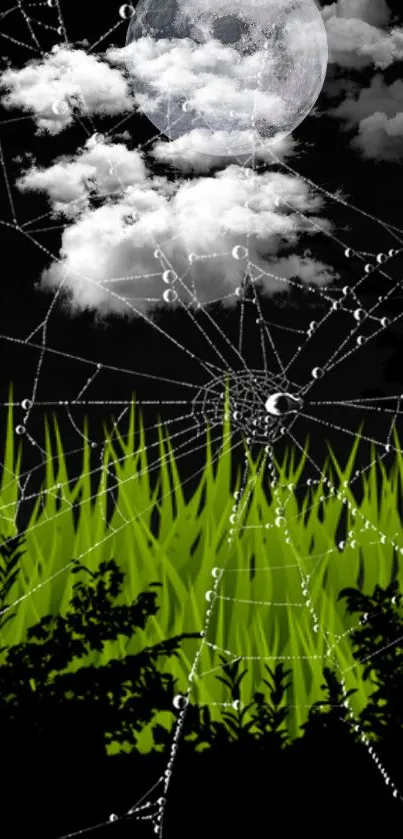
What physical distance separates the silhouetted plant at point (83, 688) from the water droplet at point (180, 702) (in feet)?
0.05

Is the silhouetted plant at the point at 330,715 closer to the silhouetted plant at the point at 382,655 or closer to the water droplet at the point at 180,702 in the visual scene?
the silhouetted plant at the point at 382,655

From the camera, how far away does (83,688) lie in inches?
88.0

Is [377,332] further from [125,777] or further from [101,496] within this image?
[125,777]

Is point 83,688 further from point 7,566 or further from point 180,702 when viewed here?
point 7,566

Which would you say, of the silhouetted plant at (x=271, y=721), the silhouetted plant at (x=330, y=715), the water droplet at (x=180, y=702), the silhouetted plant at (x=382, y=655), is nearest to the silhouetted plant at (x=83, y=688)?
the water droplet at (x=180, y=702)

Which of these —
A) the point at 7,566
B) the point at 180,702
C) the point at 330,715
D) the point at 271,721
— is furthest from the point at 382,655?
the point at 7,566

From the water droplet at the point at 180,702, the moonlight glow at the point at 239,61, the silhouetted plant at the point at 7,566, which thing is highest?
the moonlight glow at the point at 239,61

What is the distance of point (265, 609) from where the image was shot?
2.93 m

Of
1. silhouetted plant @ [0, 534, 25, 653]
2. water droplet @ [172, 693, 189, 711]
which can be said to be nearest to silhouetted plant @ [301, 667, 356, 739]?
water droplet @ [172, 693, 189, 711]

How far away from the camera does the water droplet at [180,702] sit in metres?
2.27

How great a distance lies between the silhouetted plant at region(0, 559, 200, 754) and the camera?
7.27 feet

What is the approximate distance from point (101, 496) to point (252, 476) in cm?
56

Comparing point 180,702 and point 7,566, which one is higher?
point 7,566

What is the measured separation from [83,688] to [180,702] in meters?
0.25
